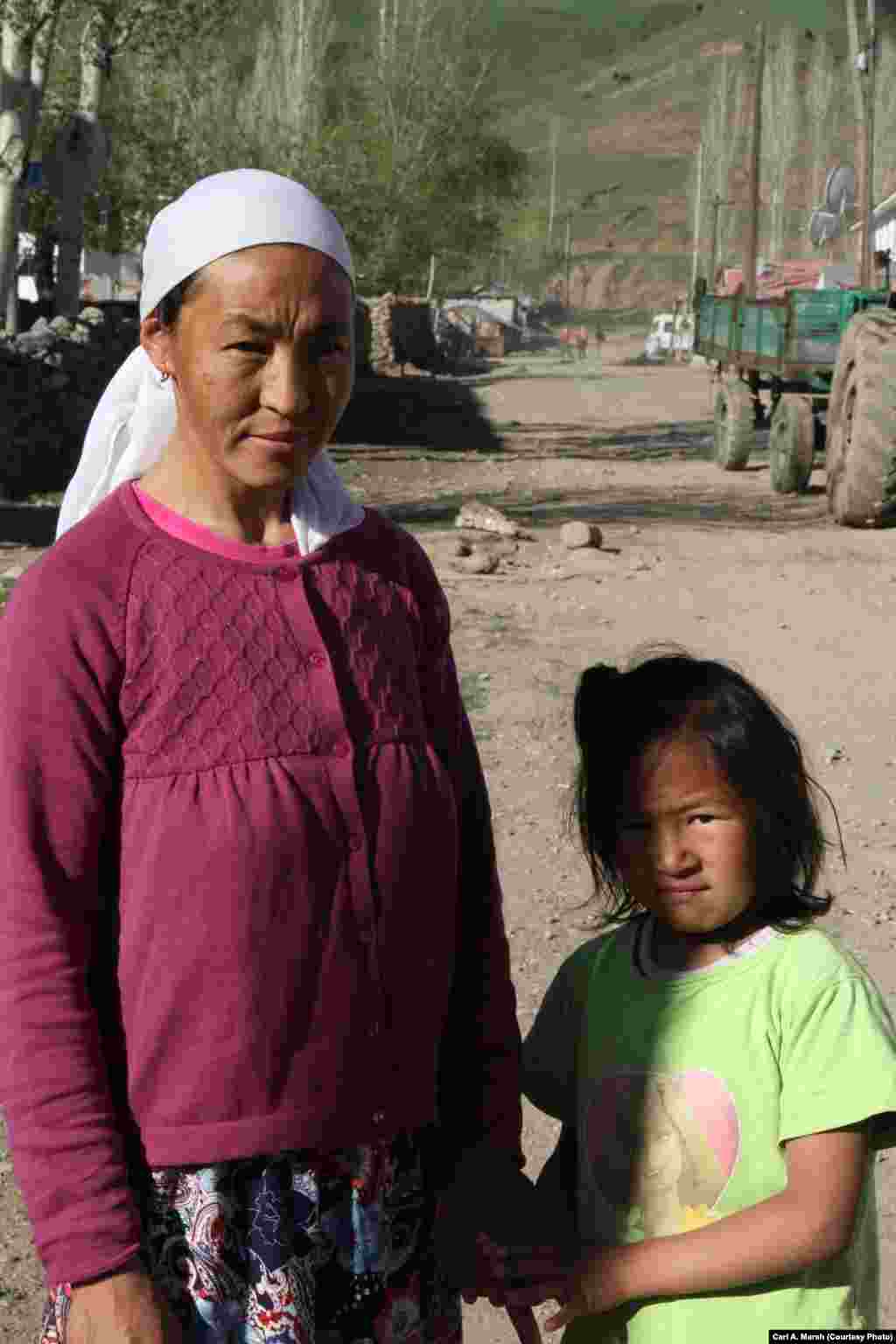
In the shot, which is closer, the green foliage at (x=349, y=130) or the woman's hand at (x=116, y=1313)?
the woman's hand at (x=116, y=1313)

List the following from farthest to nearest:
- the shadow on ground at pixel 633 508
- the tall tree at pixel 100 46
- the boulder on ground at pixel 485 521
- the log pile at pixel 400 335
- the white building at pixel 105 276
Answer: the white building at pixel 105 276 < the log pile at pixel 400 335 < the tall tree at pixel 100 46 < the shadow on ground at pixel 633 508 < the boulder on ground at pixel 485 521

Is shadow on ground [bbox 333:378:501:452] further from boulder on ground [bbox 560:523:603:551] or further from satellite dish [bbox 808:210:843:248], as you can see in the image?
boulder on ground [bbox 560:523:603:551]

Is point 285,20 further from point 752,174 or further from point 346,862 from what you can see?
point 346,862

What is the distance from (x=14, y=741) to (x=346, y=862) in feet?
1.08

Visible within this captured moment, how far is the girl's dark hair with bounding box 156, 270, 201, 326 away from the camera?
182 cm

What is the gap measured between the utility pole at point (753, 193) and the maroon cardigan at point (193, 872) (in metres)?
16.3

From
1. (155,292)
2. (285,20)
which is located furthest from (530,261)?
(155,292)

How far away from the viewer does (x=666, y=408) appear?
2998cm

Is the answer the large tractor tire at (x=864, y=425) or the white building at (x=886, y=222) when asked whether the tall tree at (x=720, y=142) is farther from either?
the large tractor tire at (x=864, y=425)

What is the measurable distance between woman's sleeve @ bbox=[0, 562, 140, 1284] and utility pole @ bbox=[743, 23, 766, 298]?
54.0 feet

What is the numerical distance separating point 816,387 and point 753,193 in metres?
7.31

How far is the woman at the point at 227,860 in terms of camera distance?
1.70 meters

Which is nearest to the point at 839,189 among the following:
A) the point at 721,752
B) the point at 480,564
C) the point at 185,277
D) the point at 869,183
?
the point at 869,183

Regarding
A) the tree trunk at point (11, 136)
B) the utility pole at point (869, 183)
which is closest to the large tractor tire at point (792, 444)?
the utility pole at point (869, 183)
